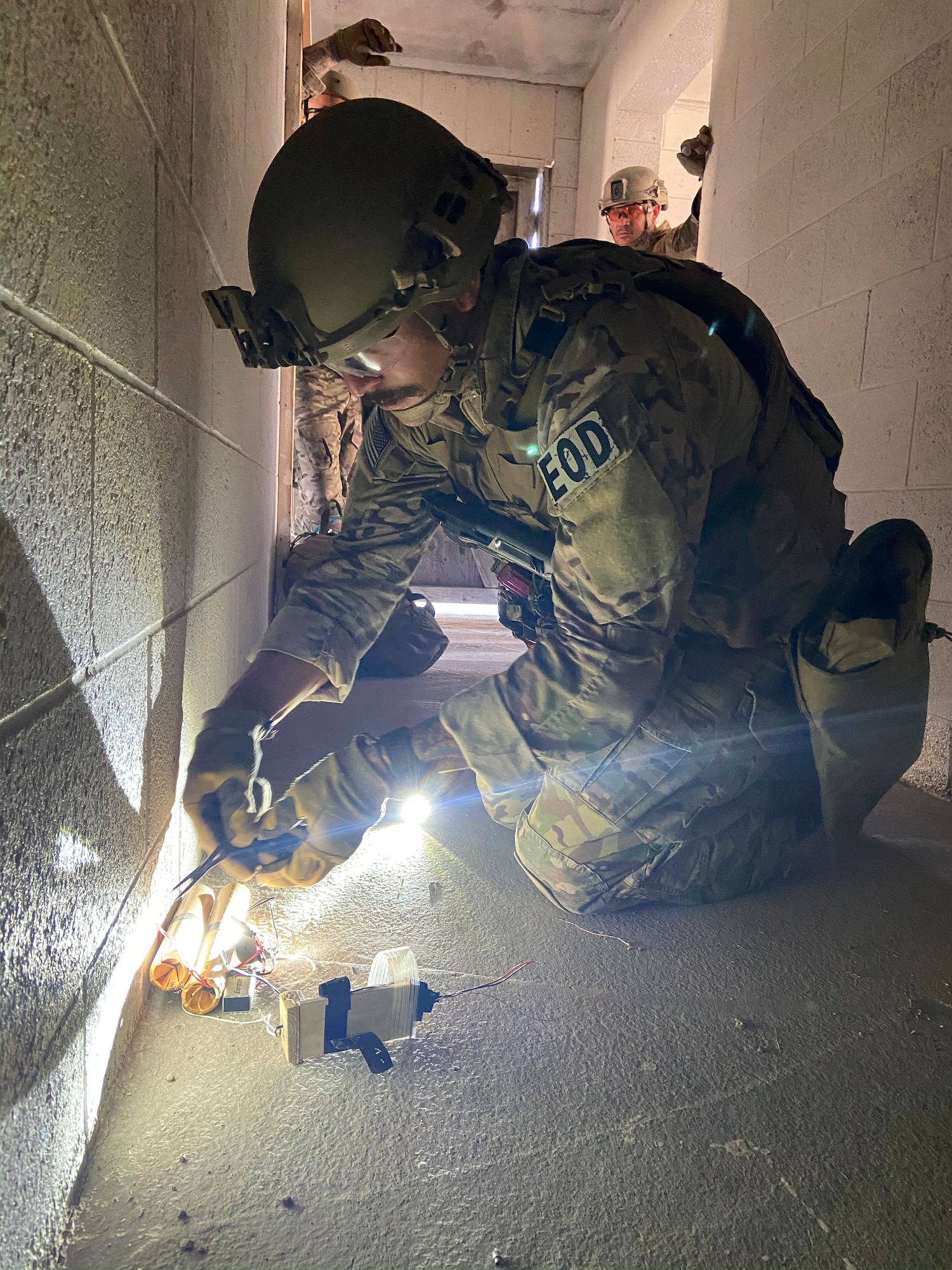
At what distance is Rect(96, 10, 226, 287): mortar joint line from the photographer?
2.57 feet

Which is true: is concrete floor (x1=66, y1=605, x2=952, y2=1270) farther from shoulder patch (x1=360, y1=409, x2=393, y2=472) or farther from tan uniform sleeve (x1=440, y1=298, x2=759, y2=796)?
shoulder patch (x1=360, y1=409, x2=393, y2=472)

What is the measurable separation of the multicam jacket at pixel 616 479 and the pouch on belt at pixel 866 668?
61mm

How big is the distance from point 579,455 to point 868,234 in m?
1.96

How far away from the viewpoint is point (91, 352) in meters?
0.77

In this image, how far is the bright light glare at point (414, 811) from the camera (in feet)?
6.01

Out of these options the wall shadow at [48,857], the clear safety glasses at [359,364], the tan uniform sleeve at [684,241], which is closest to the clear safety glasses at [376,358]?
the clear safety glasses at [359,364]

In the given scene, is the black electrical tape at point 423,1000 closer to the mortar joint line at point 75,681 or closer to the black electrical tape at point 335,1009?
the black electrical tape at point 335,1009

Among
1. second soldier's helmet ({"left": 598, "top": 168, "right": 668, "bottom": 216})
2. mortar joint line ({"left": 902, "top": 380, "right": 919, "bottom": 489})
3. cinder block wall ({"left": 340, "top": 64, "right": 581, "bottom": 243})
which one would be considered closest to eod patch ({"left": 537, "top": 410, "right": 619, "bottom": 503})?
mortar joint line ({"left": 902, "top": 380, "right": 919, "bottom": 489})

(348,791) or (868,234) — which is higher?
(868,234)

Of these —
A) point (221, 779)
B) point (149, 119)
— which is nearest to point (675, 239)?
point (149, 119)

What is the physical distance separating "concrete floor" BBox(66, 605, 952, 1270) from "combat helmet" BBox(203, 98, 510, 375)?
91 cm

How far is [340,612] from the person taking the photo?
1.57 m

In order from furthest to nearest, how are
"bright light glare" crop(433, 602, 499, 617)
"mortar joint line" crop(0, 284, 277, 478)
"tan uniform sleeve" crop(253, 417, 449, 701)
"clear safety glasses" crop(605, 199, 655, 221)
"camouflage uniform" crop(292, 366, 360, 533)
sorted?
"clear safety glasses" crop(605, 199, 655, 221) → "bright light glare" crop(433, 602, 499, 617) → "camouflage uniform" crop(292, 366, 360, 533) → "tan uniform sleeve" crop(253, 417, 449, 701) → "mortar joint line" crop(0, 284, 277, 478)

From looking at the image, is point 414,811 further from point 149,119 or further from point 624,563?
point 149,119
